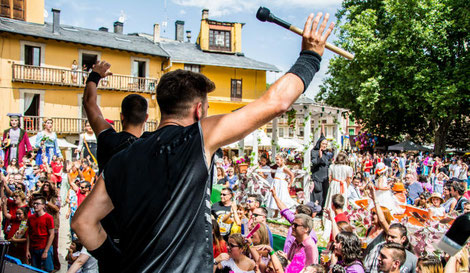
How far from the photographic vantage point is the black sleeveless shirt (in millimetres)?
1403

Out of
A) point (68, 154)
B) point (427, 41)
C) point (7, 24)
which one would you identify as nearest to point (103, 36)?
point (7, 24)

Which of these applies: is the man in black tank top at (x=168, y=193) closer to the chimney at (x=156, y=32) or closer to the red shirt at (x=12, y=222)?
the red shirt at (x=12, y=222)

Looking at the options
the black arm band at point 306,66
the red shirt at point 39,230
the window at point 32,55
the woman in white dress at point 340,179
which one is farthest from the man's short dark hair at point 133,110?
the window at point 32,55

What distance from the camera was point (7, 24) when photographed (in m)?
25.1

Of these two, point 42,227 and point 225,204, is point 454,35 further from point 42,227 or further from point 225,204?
point 42,227

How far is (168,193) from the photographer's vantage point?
140 centimetres

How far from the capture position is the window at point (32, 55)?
2588cm

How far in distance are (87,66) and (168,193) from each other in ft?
97.7

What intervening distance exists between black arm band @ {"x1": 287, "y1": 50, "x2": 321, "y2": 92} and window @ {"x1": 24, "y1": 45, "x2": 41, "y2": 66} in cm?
2832

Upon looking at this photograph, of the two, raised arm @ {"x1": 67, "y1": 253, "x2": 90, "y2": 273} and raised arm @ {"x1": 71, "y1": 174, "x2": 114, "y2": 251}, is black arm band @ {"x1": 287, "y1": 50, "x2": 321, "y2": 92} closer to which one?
raised arm @ {"x1": 71, "y1": 174, "x2": 114, "y2": 251}

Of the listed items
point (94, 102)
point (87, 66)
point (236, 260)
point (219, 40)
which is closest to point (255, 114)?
point (94, 102)

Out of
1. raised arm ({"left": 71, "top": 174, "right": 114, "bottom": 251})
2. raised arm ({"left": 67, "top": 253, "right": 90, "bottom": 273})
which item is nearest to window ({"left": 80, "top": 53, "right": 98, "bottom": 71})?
raised arm ({"left": 67, "top": 253, "right": 90, "bottom": 273})

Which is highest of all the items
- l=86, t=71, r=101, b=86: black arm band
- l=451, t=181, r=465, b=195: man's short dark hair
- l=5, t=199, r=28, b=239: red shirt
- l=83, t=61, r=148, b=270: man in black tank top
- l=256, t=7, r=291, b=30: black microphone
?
l=256, t=7, r=291, b=30: black microphone

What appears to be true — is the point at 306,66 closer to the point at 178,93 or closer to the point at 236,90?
the point at 178,93
